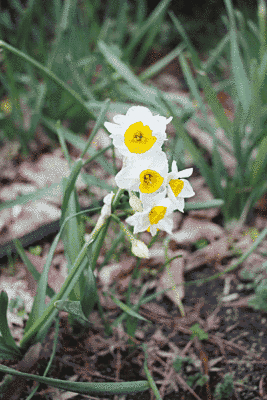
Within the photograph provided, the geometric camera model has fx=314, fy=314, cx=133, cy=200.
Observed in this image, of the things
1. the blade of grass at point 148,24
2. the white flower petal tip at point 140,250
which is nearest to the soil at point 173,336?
the white flower petal tip at point 140,250

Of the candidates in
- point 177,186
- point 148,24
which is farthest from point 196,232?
point 148,24

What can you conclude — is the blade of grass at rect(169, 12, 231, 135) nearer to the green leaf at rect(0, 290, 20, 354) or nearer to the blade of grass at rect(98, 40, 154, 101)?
the blade of grass at rect(98, 40, 154, 101)

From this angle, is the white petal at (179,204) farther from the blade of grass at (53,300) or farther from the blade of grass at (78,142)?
the blade of grass at (78,142)

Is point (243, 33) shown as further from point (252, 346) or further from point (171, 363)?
point (171, 363)

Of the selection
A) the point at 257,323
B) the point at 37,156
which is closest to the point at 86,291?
the point at 257,323

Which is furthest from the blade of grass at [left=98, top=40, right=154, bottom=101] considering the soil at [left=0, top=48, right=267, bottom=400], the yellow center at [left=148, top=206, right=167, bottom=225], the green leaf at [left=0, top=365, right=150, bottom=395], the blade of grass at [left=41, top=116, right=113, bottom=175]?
the green leaf at [left=0, top=365, right=150, bottom=395]

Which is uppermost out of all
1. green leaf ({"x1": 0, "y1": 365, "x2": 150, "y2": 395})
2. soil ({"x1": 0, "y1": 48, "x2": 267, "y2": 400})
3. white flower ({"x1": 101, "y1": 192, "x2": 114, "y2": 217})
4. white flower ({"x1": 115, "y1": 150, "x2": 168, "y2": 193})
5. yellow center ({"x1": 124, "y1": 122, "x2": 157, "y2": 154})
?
yellow center ({"x1": 124, "y1": 122, "x2": 157, "y2": 154})

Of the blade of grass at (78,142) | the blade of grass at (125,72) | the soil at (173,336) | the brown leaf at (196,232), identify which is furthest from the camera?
the blade of grass at (125,72)
